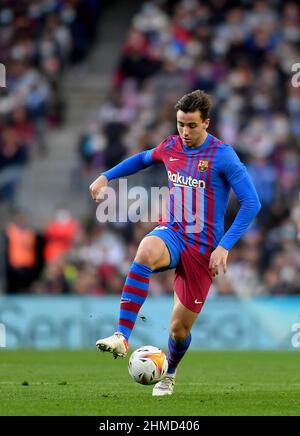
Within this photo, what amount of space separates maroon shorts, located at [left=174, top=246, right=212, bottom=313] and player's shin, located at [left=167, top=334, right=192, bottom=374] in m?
0.37

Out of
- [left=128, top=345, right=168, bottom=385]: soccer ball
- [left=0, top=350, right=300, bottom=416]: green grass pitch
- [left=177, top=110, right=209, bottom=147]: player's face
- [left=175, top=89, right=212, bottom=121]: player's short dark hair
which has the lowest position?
[left=0, top=350, right=300, bottom=416]: green grass pitch

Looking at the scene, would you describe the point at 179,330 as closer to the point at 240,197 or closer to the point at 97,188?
the point at 240,197

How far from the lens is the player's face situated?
903cm

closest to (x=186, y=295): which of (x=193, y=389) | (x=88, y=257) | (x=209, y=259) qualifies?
(x=209, y=259)

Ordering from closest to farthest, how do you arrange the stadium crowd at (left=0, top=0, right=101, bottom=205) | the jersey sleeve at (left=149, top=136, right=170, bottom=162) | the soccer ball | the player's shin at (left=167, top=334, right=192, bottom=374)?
the soccer ball < the player's shin at (left=167, top=334, right=192, bottom=374) < the jersey sleeve at (left=149, top=136, right=170, bottom=162) < the stadium crowd at (left=0, top=0, right=101, bottom=205)

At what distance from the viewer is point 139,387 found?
400 inches

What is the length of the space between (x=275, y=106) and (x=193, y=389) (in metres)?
10.8

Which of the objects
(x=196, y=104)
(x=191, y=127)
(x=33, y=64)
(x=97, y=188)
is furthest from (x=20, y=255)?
(x=196, y=104)

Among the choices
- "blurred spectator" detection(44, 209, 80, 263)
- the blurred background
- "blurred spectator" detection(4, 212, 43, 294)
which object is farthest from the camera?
"blurred spectator" detection(44, 209, 80, 263)

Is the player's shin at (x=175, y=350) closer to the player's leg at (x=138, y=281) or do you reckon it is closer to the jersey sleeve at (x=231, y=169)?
the player's leg at (x=138, y=281)

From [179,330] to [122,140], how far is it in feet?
37.5

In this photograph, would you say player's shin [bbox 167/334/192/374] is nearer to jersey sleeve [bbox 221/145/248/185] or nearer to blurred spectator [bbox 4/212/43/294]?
jersey sleeve [bbox 221/145/248/185]

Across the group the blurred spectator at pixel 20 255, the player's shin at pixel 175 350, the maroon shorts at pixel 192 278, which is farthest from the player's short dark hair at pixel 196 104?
the blurred spectator at pixel 20 255

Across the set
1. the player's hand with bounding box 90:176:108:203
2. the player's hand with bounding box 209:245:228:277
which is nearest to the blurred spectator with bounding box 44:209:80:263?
the player's hand with bounding box 90:176:108:203
